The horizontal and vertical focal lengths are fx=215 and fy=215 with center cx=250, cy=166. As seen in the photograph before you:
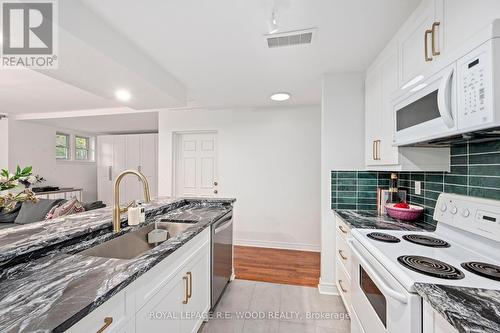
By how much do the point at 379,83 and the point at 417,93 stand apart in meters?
0.74

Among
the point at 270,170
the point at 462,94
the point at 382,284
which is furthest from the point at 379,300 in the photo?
the point at 270,170

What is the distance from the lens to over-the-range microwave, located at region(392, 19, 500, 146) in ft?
2.58

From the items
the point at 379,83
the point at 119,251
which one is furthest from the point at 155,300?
the point at 379,83

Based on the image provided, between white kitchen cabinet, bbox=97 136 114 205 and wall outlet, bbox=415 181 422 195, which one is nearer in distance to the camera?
wall outlet, bbox=415 181 422 195

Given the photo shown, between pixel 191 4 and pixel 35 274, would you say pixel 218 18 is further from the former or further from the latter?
pixel 35 274

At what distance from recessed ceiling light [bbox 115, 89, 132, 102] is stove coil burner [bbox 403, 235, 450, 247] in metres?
2.73

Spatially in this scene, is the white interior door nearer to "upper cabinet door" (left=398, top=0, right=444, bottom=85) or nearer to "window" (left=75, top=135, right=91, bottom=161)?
"upper cabinet door" (left=398, top=0, right=444, bottom=85)

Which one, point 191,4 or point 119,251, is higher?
point 191,4

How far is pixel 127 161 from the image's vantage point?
5121mm

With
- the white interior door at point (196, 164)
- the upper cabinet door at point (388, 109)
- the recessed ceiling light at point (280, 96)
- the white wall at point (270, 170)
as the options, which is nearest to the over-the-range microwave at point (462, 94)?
the upper cabinet door at point (388, 109)

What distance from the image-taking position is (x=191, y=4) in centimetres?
135

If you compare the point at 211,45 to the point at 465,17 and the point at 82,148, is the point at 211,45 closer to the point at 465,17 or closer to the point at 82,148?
the point at 465,17

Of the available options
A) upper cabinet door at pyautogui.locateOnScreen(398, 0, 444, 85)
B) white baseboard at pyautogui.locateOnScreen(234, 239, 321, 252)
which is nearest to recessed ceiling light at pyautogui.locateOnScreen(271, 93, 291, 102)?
upper cabinet door at pyautogui.locateOnScreen(398, 0, 444, 85)

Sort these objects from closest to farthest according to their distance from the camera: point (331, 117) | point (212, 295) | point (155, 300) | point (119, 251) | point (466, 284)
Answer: point (466, 284) < point (155, 300) < point (119, 251) < point (212, 295) < point (331, 117)
